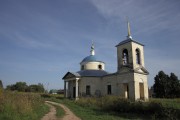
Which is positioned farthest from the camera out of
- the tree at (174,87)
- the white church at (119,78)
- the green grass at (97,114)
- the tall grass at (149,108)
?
the tree at (174,87)

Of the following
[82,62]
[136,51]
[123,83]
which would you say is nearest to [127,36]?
[136,51]

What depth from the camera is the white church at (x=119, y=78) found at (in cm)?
2253

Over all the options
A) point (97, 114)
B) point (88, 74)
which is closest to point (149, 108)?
point (97, 114)

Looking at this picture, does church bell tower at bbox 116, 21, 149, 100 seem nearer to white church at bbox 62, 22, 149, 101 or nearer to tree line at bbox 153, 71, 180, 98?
white church at bbox 62, 22, 149, 101

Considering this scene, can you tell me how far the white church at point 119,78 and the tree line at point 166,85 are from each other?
21777mm

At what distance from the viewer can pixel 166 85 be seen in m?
44.6

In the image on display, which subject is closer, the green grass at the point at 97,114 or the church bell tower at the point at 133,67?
the green grass at the point at 97,114

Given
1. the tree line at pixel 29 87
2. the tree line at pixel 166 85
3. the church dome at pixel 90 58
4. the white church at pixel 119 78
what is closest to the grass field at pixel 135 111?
the white church at pixel 119 78

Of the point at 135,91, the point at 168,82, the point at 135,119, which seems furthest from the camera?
the point at 168,82

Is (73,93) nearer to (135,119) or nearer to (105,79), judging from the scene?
(105,79)

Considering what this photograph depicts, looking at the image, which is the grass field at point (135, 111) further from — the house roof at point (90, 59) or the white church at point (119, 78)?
the house roof at point (90, 59)

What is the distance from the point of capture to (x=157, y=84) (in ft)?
153

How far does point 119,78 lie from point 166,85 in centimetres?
2608

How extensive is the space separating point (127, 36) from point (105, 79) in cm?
735
